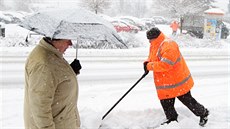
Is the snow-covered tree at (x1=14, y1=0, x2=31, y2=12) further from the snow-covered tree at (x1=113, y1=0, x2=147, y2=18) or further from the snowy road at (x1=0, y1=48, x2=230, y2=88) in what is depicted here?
the snowy road at (x1=0, y1=48, x2=230, y2=88)

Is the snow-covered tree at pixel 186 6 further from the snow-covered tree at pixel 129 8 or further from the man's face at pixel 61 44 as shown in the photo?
the snow-covered tree at pixel 129 8

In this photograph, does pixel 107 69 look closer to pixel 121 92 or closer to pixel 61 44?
pixel 121 92

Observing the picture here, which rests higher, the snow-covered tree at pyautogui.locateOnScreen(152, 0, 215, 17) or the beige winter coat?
the snow-covered tree at pyautogui.locateOnScreen(152, 0, 215, 17)

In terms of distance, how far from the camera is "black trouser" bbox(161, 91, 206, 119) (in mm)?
4484

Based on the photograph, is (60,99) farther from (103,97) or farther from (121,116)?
(103,97)

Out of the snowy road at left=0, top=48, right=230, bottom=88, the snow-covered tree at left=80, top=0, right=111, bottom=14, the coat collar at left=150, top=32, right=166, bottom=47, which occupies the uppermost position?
the snow-covered tree at left=80, top=0, right=111, bottom=14

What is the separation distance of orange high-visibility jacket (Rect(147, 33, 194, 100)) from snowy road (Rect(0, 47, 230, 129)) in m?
0.56

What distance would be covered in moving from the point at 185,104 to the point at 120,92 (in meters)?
2.94

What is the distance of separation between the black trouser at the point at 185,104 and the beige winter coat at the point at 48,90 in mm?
2126

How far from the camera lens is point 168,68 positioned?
416 cm

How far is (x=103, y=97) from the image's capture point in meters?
6.73

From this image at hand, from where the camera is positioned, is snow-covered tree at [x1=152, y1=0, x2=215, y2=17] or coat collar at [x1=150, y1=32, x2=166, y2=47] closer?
coat collar at [x1=150, y1=32, x2=166, y2=47]

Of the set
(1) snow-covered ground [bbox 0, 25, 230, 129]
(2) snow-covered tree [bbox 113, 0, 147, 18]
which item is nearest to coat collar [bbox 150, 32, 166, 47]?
(1) snow-covered ground [bbox 0, 25, 230, 129]

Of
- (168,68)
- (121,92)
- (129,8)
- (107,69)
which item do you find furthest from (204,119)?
(129,8)
